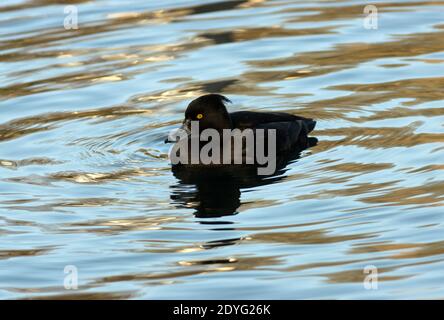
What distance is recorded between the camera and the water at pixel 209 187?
872 centimetres

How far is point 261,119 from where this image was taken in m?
11.8

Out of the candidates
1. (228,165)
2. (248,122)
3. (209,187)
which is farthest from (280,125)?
(209,187)

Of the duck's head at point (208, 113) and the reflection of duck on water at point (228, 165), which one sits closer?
the reflection of duck on water at point (228, 165)

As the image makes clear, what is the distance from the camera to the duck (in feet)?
37.9

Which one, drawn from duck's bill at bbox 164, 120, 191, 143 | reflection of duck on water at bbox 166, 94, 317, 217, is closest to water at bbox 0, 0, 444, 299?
reflection of duck on water at bbox 166, 94, 317, 217

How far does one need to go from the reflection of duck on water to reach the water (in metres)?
0.09

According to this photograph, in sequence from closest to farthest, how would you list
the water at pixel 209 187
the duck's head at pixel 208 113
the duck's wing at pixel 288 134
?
1. the water at pixel 209 187
2. the duck's head at pixel 208 113
3. the duck's wing at pixel 288 134

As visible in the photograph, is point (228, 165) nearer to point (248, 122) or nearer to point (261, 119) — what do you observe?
point (248, 122)

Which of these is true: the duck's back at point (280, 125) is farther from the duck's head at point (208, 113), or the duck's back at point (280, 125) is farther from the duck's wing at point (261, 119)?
the duck's head at point (208, 113)

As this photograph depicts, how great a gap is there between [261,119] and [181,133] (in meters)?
0.81

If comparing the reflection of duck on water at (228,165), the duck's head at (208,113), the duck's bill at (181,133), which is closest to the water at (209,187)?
the reflection of duck on water at (228,165)

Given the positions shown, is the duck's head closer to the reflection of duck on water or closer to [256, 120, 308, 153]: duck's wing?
the reflection of duck on water

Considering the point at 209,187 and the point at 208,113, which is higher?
the point at 208,113
